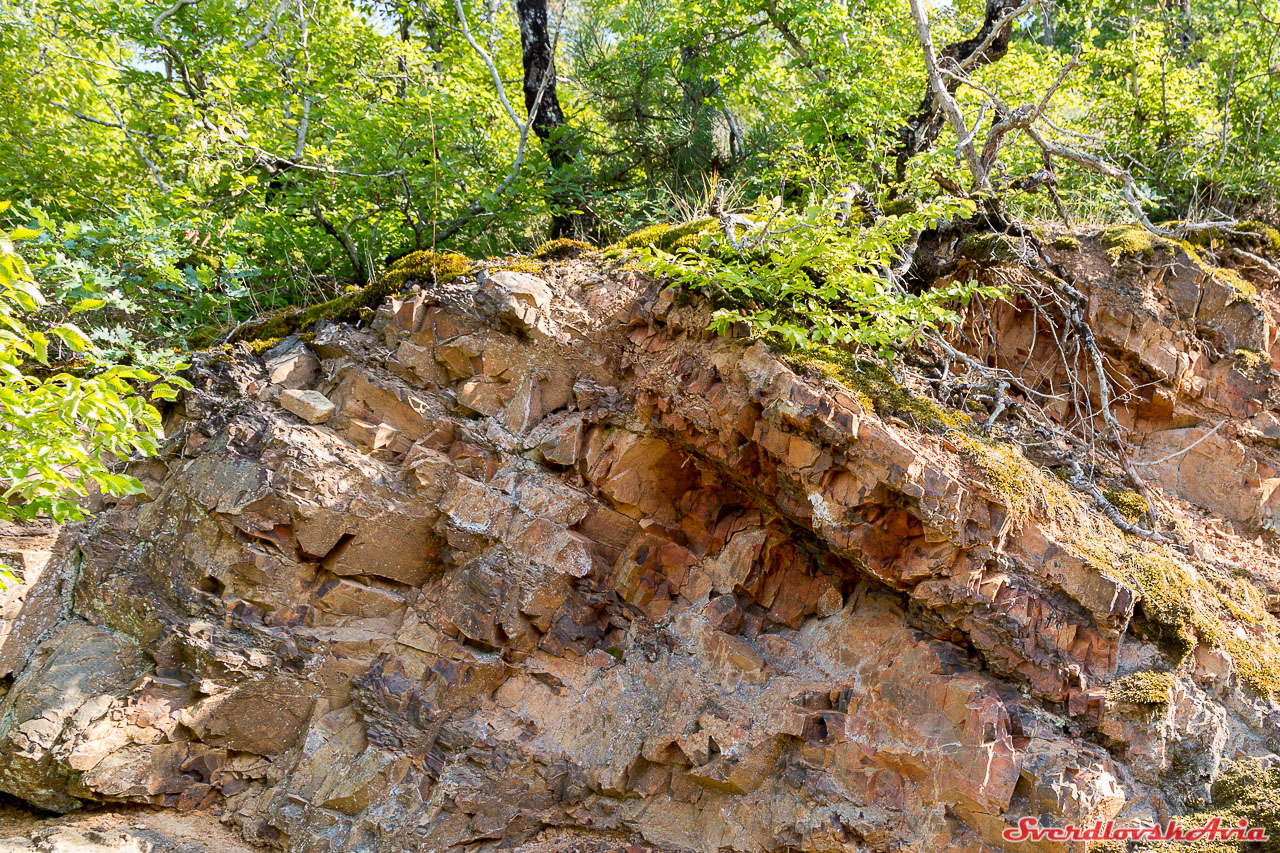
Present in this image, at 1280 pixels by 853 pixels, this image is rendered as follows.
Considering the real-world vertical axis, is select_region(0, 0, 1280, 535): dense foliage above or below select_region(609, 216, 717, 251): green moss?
above

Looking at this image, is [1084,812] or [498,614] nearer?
[1084,812]

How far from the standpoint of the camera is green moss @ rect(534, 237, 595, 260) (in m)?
5.50

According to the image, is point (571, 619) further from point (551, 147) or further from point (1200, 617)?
point (551, 147)

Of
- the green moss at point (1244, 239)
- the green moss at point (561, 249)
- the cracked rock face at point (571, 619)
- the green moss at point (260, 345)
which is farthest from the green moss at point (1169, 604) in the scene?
the green moss at point (260, 345)

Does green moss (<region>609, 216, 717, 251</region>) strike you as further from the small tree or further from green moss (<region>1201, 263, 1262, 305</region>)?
Answer: green moss (<region>1201, 263, 1262, 305</region>)

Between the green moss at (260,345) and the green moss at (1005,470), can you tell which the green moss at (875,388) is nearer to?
the green moss at (1005,470)

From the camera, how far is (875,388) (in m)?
4.26

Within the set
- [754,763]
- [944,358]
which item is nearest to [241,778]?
[754,763]

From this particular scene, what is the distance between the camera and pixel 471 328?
498 cm

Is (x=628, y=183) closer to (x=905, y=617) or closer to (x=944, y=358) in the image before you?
(x=944, y=358)

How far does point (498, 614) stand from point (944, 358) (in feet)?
Result: 10.3

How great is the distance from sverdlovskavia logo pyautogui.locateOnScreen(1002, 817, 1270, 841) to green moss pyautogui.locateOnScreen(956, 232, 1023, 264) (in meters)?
3.32

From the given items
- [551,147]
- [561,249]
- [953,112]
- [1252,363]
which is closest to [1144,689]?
[1252,363]

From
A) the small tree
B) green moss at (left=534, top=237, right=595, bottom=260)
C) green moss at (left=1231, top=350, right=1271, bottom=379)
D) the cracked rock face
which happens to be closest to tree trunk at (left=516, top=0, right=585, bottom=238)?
green moss at (left=534, top=237, right=595, bottom=260)
